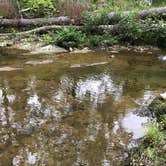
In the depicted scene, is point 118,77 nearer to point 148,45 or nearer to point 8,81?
point 8,81

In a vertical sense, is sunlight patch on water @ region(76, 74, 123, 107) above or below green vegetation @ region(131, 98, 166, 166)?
below

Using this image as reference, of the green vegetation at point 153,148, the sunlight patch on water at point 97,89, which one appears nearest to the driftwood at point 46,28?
the sunlight patch on water at point 97,89

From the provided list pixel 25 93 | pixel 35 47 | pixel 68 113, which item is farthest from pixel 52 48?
pixel 68 113

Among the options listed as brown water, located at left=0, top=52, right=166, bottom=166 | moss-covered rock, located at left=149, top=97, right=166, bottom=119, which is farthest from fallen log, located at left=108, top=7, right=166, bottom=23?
moss-covered rock, located at left=149, top=97, right=166, bottom=119

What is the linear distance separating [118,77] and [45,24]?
7.39m

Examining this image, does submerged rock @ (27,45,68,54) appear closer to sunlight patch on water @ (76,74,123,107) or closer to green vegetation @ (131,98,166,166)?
sunlight patch on water @ (76,74,123,107)

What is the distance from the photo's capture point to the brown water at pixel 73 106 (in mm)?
7379

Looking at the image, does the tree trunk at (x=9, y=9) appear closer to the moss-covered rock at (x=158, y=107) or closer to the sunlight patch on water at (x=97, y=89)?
the sunlight patch on water at (x=97, y=89)

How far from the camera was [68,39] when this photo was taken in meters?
16.6

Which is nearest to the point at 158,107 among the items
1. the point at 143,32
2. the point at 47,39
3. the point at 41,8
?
the point at 143,32

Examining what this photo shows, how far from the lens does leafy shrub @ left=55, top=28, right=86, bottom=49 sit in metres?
16.4

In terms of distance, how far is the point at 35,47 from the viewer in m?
Answer: 16.5

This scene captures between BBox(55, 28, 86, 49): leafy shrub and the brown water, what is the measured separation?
4.24ft

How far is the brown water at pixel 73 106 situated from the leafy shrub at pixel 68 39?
1293 mm
